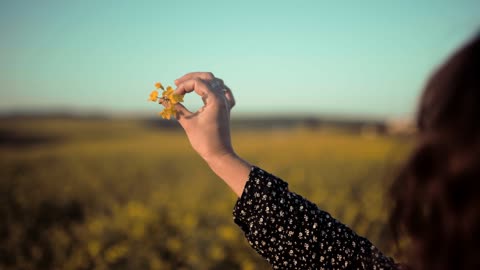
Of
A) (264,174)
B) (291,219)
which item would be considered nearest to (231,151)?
(264,174)

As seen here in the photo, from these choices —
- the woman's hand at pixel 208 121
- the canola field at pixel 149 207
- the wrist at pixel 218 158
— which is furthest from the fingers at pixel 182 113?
the canola field at pixel 149 207

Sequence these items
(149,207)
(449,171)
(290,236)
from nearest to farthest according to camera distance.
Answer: (449,171)
(290,236)
(149,207)

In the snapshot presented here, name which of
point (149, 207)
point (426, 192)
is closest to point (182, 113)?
point (426, 192)

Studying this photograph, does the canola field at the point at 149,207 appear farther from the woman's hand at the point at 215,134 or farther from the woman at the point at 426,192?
the woman's hand at the point at 215,134

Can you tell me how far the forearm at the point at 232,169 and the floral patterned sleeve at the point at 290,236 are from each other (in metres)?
0.02

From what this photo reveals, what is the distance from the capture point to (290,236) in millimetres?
898

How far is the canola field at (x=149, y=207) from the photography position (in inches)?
119

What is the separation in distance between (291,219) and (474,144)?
0.47 m

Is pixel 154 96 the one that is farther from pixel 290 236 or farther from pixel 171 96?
pixel 290 236

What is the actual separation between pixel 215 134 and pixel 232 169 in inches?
3.7

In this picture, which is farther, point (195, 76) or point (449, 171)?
point (195, 76)

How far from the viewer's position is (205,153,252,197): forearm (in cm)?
90

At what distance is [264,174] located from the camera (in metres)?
0.92

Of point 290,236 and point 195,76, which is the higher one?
point 195,76
